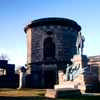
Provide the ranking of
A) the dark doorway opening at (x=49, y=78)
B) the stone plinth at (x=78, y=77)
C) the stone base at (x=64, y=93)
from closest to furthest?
the stone base at (x=64, y=93), the stone plinth at (x=78, y=77), the dark doorway opening at (x=49, y=78)

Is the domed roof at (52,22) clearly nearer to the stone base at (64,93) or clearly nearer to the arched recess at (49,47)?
the arched recess at (49,47)

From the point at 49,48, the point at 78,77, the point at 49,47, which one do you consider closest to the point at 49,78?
the point at 49,48

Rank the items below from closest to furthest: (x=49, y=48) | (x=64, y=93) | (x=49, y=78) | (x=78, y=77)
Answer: (x=64, y=93) → (x=78, y=77) → (x=49, y=78) → (x=49, y=48)

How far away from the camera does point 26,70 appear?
87.3 feet

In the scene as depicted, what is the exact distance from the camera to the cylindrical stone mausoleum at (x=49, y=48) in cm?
2519

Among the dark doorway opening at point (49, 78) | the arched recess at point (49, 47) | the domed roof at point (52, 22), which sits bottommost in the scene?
the dark doorway opening at point (49, 78)

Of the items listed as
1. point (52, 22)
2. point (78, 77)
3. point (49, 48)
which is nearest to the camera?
point (78, 77)

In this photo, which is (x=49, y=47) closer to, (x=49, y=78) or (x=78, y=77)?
(x=49, y=78)

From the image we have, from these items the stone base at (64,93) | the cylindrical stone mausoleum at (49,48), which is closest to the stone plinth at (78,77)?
the stone base at (64,93)

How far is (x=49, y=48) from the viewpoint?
84.9 feet

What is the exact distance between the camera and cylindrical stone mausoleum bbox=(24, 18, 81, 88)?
25188mm

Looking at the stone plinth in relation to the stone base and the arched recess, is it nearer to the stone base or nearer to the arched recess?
the stone base

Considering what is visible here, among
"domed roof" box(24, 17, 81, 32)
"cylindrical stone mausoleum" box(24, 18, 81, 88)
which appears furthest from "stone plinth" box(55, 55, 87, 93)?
"domed roof" box(24, 17, 81, 32)

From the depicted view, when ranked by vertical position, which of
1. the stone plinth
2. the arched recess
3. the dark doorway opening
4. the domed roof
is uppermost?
the domed roof
